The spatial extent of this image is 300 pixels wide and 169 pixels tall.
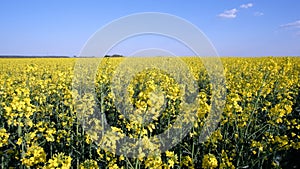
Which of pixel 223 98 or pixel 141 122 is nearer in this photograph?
pixel 141 122

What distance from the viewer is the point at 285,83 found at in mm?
7992

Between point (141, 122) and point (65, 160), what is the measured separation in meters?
1.04

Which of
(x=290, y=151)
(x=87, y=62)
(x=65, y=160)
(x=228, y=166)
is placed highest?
(x=87, y=62)

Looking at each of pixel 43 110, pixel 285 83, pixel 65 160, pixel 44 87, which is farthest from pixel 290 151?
pixel 44 87

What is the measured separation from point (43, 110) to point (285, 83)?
19.5ft

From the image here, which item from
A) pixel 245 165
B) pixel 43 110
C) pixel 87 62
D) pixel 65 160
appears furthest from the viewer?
pixel 87 62

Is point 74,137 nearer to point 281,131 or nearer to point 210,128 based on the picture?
point 210,128

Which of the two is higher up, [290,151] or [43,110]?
[43,110]

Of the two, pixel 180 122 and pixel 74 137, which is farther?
pixel 74 137

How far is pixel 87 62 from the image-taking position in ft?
49.9

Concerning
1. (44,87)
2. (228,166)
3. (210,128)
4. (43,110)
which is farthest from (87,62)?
(228,166)

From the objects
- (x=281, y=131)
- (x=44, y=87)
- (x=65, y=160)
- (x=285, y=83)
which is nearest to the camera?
(x=65, y=160)

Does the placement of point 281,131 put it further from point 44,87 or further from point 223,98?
point 44,87

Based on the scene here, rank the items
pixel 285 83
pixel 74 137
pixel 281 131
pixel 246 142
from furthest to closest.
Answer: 1. pixel 285 83
2. pixel 281 131
3. pixel 74 137
4. pixel 246 142
